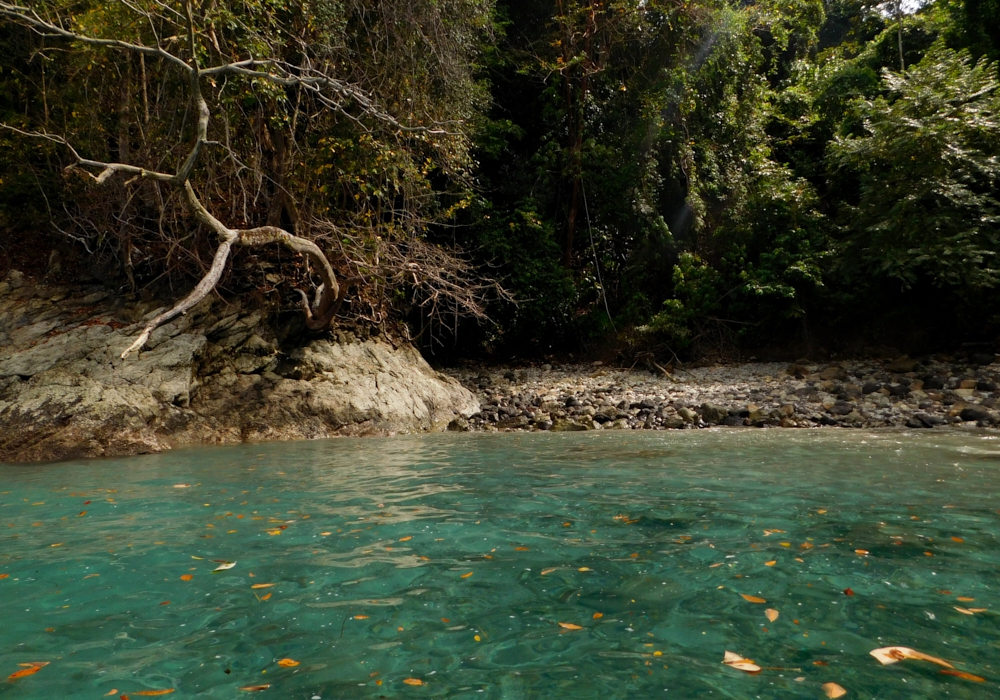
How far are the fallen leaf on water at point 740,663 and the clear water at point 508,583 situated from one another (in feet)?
0.15

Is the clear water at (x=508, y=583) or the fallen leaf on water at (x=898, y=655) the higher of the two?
the fallen leaf on water at (x=898, y=655)

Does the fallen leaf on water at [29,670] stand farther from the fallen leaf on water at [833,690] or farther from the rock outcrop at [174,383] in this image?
the rock outcrop at [174,383]

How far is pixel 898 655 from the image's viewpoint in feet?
8.77

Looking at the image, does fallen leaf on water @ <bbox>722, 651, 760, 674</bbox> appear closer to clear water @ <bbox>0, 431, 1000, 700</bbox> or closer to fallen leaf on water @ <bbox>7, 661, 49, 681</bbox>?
clear water @ <bbox>0, 431, 1000, 700</bbox>

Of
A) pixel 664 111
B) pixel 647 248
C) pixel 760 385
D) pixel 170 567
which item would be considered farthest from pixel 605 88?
pixel 170 567

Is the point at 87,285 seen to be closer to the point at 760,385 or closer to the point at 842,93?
the point at 760,385

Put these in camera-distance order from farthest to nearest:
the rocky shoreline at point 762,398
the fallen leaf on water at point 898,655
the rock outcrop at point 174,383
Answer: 1. the rocky shoreline at point 762,398
2. the rock outcrop at point 174,383
3. the fallen leaf on water at point 898,655

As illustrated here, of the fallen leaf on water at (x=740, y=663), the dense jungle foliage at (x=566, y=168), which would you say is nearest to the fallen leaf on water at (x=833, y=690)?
the fallen leaf on water at (x=740, y=663)

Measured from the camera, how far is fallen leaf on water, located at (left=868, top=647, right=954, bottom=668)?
2615 millimetres

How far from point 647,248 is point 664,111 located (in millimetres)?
3407

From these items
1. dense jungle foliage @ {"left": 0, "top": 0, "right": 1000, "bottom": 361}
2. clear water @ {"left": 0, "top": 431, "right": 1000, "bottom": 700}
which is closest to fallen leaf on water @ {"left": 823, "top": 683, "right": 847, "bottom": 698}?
clear water @ {"left": 0, "top": 431, "right": 1000, "bottom": 700}

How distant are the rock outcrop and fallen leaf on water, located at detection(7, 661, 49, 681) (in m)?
7.24

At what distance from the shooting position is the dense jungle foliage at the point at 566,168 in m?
11.2

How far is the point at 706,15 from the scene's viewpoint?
662 inches
